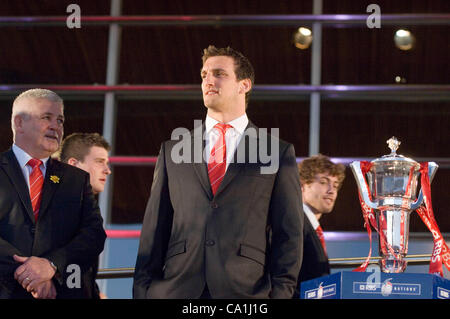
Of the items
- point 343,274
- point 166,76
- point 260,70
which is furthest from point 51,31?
point 343,274

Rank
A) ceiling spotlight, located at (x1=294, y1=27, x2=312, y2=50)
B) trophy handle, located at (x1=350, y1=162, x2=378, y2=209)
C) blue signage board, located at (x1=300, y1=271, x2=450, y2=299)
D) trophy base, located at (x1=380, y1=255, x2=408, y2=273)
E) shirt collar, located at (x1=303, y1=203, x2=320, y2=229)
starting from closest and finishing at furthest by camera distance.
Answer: blue signage board, located at (x1=300, y1=271, x2=450, y2=299) → trophy base, located at (x1=380, y1=255, x2=408, y2=273) → trophy handle, located at (x1=350, y1=162, x2=378, y2=209) → shirt collar, located at (x1=303, y1=203, x2=320, y2=229) → ceiling spotlight, located at (x1=294, y1=27, x2=312, y2=50)

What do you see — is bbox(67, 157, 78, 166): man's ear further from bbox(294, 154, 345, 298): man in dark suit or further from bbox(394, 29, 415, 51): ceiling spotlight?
bbox(394, 29, 415, 51): ceiling spotlight

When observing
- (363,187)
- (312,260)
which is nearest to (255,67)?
(312,260)

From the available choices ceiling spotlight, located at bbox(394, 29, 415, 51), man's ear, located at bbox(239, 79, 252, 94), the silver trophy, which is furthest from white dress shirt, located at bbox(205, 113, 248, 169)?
ceiling spotlight, located at bbox(394, 29, 415, 51)

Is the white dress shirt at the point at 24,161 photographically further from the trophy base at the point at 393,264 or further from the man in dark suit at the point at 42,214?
the trophy base at the point at 393,264

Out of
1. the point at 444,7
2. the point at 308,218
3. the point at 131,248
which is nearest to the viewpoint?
the point at 308,218

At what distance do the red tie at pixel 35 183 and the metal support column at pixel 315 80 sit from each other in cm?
317

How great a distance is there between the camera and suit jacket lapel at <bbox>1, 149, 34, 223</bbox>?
4027 millimetres

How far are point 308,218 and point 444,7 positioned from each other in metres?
3.20

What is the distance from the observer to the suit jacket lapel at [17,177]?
13.2ft

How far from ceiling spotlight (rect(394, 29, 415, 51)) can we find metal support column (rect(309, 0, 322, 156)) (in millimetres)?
663

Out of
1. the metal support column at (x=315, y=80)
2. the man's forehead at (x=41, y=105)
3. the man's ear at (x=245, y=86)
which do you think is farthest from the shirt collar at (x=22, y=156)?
the metal support column at (x=315, y=80)

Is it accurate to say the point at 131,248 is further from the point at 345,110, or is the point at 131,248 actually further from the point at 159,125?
the point at 345,110

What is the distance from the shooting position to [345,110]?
7.34 metres
